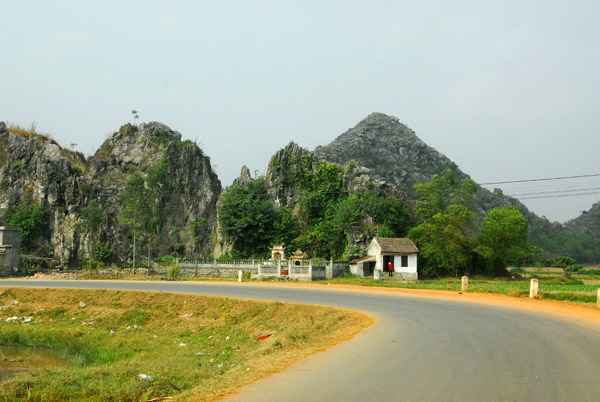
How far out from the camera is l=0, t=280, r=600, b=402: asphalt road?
21.8 feet

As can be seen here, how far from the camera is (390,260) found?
4391 centimetres

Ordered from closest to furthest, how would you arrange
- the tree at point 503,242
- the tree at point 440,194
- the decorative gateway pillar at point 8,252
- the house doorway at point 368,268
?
the house doorway at point 368,268 → the decorative gateway pillar at point 8,252 → the tree at point 503,242 → the tree at point 440,194

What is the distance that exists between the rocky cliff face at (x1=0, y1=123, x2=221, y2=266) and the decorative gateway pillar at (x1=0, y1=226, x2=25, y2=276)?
37.5ft

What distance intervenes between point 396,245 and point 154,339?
30.1 m

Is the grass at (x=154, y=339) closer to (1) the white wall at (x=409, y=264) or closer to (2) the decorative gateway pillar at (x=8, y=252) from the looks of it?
(2) the decorative gateway pillar at (x=8, y=252)

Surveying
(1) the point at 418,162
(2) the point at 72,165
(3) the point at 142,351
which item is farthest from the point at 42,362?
(1) the point at 418,162

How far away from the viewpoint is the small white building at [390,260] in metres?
43.1

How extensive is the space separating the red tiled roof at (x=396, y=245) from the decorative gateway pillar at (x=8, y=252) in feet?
124

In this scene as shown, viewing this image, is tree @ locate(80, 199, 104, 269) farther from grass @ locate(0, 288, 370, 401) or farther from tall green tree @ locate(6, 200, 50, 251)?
grass @ locate(0, 288, 370, 401)

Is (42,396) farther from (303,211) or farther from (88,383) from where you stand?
(303,211)

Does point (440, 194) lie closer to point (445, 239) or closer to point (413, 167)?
point (445, 239)

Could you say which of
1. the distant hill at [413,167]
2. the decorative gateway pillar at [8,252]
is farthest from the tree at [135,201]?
the distant hill at [413,167]

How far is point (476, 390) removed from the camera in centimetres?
671

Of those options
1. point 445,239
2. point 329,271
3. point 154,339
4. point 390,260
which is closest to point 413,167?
point 445,239
